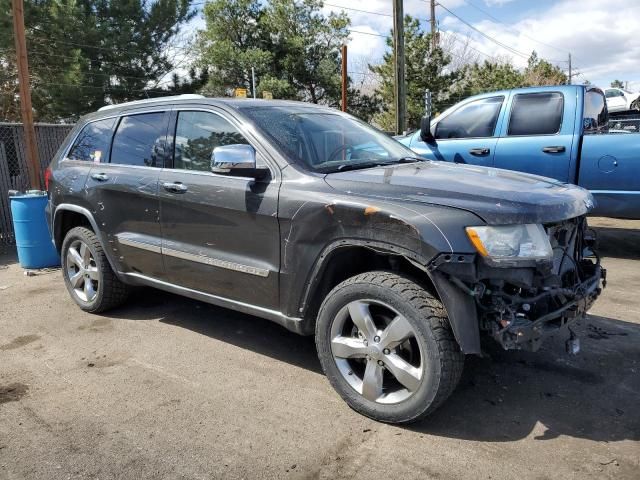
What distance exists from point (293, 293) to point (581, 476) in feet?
5.71

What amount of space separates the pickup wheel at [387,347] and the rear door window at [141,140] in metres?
1.97

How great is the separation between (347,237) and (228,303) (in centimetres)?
115

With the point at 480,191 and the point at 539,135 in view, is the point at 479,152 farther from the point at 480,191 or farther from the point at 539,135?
the point at 480,191

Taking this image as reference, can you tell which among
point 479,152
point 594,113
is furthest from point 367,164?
point 594,113

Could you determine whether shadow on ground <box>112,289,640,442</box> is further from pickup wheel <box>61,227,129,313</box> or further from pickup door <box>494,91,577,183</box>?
pickup door <box>494,91,577,183</box>

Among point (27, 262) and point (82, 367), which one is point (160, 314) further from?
point (27, 262)

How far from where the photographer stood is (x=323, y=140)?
3.76 metres

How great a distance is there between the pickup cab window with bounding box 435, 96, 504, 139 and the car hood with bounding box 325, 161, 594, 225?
3.62 m

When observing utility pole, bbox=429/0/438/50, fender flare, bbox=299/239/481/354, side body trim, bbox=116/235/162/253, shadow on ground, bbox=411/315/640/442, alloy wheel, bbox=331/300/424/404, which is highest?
utility pole, bbox=429/0/438/50

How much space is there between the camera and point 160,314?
16.1ft

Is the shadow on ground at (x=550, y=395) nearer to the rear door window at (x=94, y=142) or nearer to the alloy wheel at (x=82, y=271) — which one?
the alloy wheel at (x=82, y=271)

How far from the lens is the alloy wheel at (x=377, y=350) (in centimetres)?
287

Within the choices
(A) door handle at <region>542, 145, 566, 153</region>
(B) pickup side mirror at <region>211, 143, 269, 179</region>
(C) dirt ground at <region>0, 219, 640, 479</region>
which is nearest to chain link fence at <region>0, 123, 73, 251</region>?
(C) dirt ground at <region>0, 219, 640, 479</region>

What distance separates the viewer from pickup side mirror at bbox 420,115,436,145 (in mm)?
6699
